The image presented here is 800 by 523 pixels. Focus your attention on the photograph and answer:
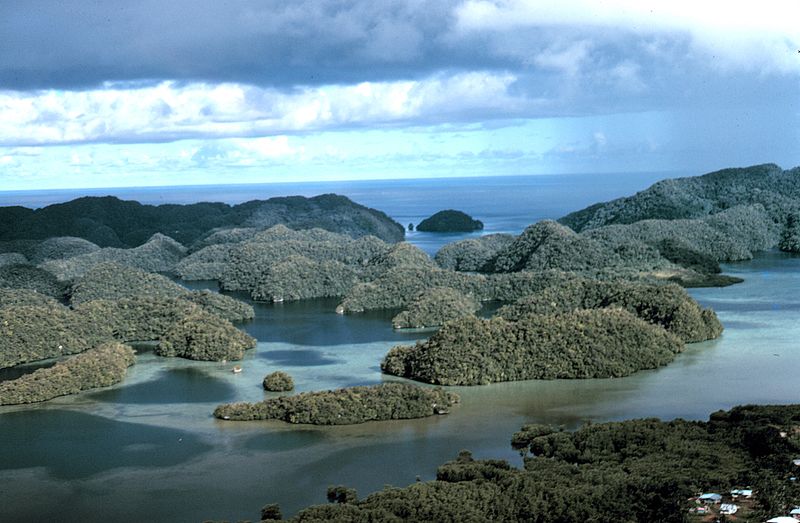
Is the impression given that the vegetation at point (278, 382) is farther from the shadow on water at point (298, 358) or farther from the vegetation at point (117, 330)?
the vegetation at point (117, 330)

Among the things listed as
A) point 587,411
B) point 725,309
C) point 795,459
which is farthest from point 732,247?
point 795,459

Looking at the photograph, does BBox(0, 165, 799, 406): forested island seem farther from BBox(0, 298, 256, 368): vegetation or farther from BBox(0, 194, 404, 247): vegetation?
BBox(0, 194, 404, 247): vegetation

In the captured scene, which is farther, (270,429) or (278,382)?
(278,382)

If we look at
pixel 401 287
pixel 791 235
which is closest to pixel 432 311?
pixel 401 287

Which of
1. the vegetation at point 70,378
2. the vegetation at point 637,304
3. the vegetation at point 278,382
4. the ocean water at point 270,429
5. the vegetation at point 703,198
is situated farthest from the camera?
the vegetation at point 703,198

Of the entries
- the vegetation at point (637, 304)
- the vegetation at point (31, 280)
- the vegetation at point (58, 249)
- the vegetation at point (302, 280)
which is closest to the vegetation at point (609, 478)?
the vegetation at point (637, 304)

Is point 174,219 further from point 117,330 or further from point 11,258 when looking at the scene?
point 117,330

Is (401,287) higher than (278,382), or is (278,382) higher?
(401,287)
